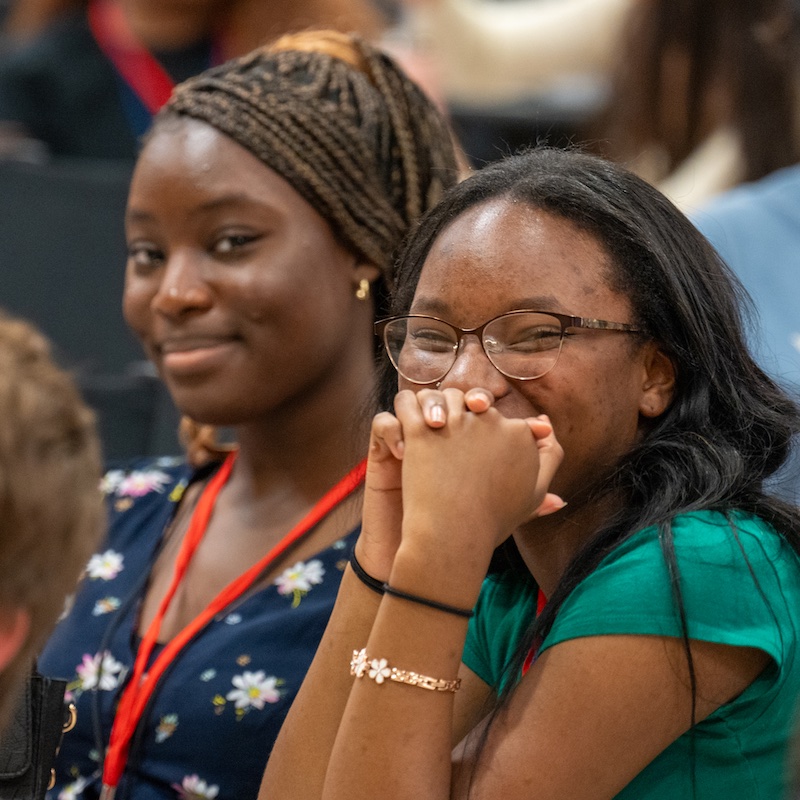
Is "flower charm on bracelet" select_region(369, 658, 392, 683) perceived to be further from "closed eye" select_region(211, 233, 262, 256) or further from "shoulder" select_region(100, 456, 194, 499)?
"shoulder" select_region(100, 456, 194, 499)

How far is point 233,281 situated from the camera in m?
1.95

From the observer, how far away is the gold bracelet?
1333 mm

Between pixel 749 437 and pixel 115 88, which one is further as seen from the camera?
pixel 115 88

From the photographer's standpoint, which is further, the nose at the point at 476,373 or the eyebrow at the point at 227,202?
the eyebrow at the point at 227,202

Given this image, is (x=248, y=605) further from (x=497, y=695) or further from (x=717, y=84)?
(x=717, y=84)

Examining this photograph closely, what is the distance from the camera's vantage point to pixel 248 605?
1.90 m

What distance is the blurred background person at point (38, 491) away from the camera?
3.29ft

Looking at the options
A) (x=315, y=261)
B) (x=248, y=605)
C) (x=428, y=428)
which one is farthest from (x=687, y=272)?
(x=248, y=605)

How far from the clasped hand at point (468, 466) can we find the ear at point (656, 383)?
0.51 ft

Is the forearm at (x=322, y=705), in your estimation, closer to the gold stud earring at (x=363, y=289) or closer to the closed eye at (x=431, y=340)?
the closed eye at (x=431, y=340)

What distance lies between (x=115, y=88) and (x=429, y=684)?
2362 mm

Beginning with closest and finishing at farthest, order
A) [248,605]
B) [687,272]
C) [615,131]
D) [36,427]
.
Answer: [36,427] < [687,272] < [248,605] < [615,131]

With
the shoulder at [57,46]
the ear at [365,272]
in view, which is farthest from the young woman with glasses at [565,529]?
the shoulder at [57,46]

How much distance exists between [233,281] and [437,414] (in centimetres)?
65
